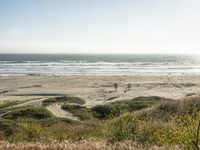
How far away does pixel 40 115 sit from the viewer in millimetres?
35812

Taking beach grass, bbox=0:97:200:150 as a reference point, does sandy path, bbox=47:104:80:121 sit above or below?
below

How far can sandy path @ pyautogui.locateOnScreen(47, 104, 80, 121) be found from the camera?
1454 inches

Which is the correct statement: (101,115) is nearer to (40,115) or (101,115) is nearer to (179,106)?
(40,115)

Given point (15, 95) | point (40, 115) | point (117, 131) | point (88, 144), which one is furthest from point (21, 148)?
point (15, 95)

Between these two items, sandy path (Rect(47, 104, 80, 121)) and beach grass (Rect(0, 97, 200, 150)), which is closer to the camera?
beach grass (Rect(0, 97, 200, 150))

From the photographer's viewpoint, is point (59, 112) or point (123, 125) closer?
point (123, 125)

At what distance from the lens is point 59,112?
129ft

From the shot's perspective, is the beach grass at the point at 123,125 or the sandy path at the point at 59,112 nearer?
the beach grass at the point at 123,125

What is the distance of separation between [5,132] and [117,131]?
14363mm

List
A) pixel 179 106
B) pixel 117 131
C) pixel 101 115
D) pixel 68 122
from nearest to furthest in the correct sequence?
pixel 117 131 < pixel 179 106 < pixel 68 122 < pixel 101 115

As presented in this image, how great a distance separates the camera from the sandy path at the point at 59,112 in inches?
1454

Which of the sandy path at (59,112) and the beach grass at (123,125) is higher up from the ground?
the beach grass at (123,125)

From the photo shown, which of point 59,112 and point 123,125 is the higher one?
point 123,125

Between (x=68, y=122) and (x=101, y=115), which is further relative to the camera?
(x=101, y=115)
